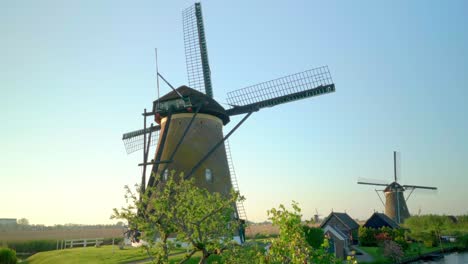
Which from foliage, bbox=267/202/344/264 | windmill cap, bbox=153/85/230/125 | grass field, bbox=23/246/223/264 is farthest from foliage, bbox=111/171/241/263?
windmill cap, bbox=153/85/230/125

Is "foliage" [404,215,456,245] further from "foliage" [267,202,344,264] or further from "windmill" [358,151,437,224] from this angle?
"foliage" [267,202,344,264]

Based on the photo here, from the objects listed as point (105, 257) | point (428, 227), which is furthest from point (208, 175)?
point (428, 227)

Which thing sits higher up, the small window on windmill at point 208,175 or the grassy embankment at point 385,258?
the small window on windmill at point 208,175

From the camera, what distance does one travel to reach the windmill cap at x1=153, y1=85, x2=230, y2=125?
944 inches

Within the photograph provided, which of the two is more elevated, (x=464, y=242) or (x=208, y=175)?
(x=208, y=175)

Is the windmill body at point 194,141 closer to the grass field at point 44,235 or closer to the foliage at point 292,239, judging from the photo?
the grass field at point 44,235

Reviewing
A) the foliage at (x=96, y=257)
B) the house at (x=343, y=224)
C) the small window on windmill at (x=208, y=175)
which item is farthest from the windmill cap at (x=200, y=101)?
the house at (x=343, y=224)

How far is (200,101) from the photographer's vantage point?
23906mm

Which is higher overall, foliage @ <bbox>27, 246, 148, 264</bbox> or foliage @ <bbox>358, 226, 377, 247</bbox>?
foliage @ <bbox>27, 246, 148, 264</bbox>

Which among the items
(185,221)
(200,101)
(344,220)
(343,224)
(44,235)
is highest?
(200,101)

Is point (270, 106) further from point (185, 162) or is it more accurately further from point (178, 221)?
point (178, 221)

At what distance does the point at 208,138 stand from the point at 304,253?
725 inches

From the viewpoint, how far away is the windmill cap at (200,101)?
78.7 ft

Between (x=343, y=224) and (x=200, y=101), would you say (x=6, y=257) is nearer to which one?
(x=200, y=101)
